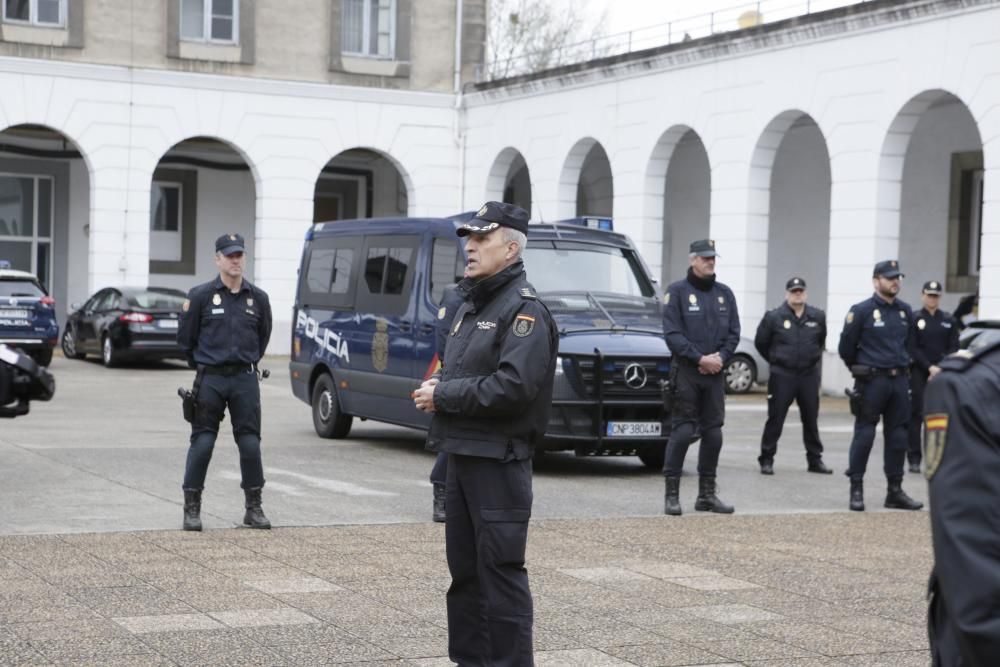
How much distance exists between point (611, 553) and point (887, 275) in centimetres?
404

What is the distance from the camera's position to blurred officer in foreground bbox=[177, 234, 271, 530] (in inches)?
384

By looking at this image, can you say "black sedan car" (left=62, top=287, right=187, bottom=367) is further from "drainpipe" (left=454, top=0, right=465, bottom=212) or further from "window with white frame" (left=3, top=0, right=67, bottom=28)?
"drainpipe" (left=454, top=0, right=465, bottom=212)

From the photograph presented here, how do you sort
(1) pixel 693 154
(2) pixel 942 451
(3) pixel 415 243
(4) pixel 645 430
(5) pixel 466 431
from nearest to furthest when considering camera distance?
1. (2) pixel 942 451
2. (5) pixel 466 431
3. (4) pixel 645 430
4. (3) pixel 415 243
5. (1) pixel 693 154

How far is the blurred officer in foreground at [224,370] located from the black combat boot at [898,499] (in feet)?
16.5

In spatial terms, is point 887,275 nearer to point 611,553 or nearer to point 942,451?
point 611,553

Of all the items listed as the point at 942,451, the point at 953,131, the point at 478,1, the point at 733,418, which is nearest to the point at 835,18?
the point at 953,131

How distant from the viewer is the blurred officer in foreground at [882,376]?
11891 millimetres

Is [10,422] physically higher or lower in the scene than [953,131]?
lower

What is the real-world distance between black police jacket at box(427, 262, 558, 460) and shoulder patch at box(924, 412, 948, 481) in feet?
8.71

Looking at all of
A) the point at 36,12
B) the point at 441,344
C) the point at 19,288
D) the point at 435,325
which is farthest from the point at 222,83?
the point at 441,344

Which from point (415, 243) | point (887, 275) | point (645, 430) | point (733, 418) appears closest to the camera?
point (887, 275)

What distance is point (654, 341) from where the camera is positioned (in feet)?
44.1

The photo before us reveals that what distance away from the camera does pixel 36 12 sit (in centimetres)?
2980

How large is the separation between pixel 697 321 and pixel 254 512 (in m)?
3.57
